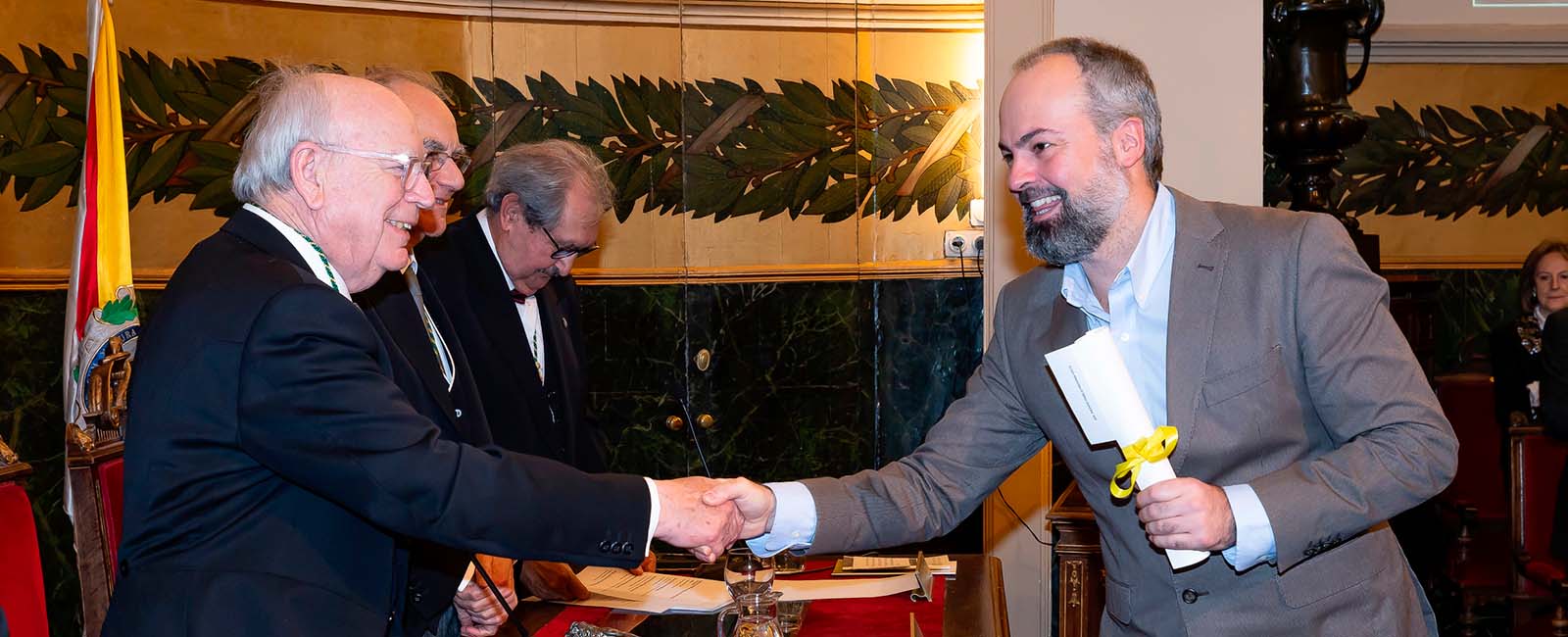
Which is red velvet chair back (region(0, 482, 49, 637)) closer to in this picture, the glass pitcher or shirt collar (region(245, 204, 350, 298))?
shirt collar (region(245, 204, 350, 298))

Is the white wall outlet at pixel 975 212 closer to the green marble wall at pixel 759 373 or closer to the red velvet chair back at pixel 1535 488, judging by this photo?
the green marble wall at pixel 759 373

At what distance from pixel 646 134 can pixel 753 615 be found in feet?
10.8

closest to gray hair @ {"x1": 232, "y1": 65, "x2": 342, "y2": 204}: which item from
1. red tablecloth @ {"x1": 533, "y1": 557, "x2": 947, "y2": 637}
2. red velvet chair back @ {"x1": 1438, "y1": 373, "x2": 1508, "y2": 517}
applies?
red tablecloth @ {"x1": 533, "y1": 557, "x2": 947, "y2": 637}

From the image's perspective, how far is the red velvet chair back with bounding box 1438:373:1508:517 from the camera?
6.34m

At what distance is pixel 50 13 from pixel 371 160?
3018mm

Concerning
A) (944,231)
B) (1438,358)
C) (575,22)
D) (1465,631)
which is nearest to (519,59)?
(575,22)

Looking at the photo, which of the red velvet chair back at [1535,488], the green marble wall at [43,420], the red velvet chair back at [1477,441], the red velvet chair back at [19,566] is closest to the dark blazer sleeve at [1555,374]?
the red velvet chair back at [1535,488]

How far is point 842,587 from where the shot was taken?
2.74m

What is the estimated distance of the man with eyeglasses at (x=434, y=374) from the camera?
220 centimetres

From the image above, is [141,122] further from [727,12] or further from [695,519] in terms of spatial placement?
[695,519]

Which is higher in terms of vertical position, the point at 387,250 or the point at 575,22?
the point at 575,22

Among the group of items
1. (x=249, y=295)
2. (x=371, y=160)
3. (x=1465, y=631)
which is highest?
(x=371, y=160)

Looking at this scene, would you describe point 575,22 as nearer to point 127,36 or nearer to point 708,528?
point 127,36

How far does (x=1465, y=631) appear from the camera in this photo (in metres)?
5.36
